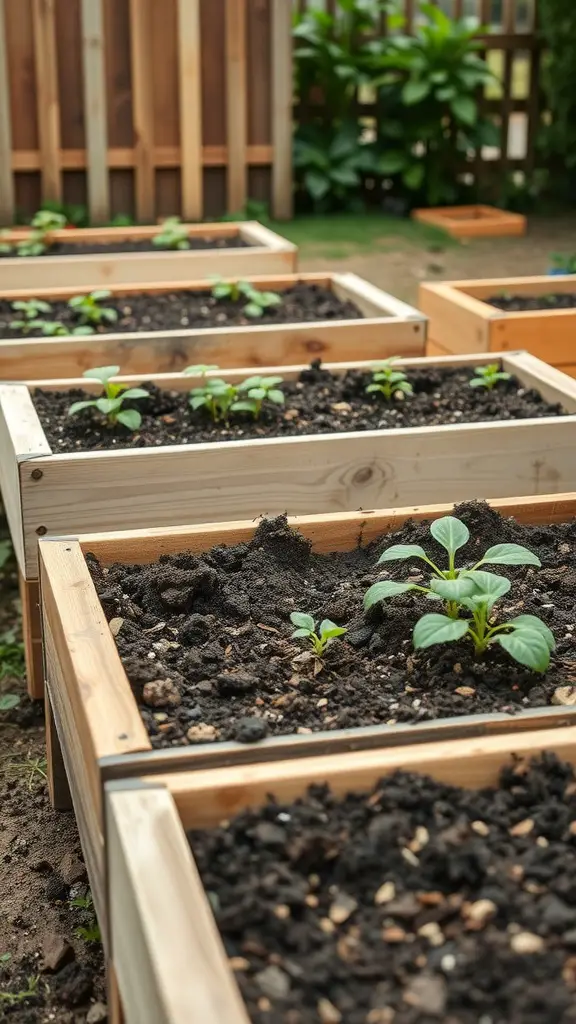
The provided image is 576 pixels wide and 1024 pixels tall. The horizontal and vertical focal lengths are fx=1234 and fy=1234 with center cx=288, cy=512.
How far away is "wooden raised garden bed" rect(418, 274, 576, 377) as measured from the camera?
3.80 m

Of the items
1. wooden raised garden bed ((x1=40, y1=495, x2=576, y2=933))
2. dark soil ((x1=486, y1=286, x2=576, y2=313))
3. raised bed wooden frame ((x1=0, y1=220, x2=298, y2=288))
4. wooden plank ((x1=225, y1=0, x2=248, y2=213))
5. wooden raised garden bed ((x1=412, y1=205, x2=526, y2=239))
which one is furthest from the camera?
wooden raised garden bed ((x1=412, y1=205, x2=526, y2=239))

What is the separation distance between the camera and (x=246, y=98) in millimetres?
7000

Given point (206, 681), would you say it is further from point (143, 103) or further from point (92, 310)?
point (143, 103)

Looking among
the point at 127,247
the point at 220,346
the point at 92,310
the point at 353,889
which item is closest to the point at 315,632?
the point at 353,889

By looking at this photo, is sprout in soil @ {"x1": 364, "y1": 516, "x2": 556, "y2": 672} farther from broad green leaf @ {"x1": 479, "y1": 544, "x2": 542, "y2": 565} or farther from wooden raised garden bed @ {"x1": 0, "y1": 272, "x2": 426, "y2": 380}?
wooden raised garden bed @ {"x1": 0, "y1": 272, "x2": 426, "y2": 380}

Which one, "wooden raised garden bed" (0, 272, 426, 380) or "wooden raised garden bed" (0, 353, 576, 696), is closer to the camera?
"wooden raised garden bed" (0, 353, 576, 696)

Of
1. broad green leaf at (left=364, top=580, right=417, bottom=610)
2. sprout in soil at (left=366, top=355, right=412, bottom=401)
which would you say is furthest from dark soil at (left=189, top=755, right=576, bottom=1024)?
sprout in soil at (left=366, top=355, right=412, bottom=401)

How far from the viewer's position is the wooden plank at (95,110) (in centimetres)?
657

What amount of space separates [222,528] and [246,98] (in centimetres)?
527

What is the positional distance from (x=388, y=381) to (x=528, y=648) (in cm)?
152

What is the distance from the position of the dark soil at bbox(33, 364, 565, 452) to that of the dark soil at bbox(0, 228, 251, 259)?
2.01m

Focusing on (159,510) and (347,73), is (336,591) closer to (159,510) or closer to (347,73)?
(159,510)

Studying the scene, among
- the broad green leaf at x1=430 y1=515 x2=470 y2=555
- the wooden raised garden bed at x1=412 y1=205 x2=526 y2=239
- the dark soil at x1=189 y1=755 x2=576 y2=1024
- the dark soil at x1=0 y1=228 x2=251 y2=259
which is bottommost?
the wooden raised garden bed at x1=412 y1=205 x2=526 y2=239

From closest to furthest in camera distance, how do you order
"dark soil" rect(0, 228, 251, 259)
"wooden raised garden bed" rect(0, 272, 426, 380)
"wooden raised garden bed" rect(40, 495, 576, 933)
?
"wooden raised garden bed" rect(40, 495, 576, 933) → "wooden raised garden bed" rect(0, 272, 426, 380) → "dark soil" rect(0, 228, 251, 259)
